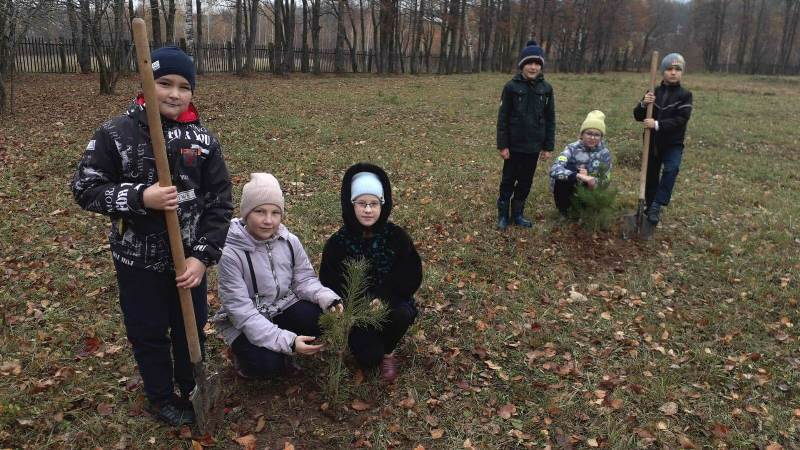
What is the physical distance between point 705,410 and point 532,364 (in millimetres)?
1200

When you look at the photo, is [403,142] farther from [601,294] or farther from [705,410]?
[705,410]

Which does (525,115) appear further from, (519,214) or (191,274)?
(191,274)

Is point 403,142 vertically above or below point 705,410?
above

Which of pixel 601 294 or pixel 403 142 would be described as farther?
pixel 403 142

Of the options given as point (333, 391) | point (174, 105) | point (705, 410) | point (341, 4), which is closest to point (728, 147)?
point (705, 410)

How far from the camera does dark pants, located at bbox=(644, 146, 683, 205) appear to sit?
685 centimetres

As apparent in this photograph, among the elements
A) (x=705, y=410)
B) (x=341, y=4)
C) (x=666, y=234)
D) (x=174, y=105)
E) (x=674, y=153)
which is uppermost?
(x=341, y=4)

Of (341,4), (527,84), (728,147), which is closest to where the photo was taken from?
(527,84)

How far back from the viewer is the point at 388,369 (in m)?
3.90

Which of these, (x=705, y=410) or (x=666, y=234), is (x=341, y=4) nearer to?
(x=666, y=234)

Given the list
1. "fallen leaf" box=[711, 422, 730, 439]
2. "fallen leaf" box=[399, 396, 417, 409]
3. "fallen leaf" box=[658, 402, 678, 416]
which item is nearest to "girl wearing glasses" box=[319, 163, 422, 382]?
"fallen leaf" box=[399, 396, 417, 409]

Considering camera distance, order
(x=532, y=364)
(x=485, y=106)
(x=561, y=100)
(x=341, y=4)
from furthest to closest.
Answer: (x=341, y=4)
(x=561, y=100)
(x=485, y=106)
(x=532, y=364)

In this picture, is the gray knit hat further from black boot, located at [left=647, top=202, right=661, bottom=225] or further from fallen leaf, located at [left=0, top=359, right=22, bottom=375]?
black boot, located at [left=647, top=202, right=661, bottom=225]

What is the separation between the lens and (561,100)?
2039cm
